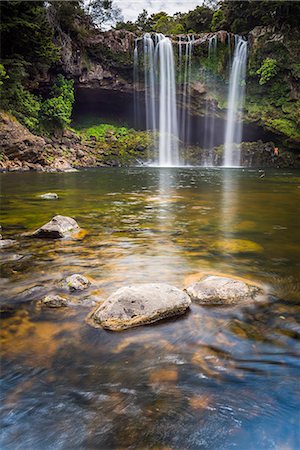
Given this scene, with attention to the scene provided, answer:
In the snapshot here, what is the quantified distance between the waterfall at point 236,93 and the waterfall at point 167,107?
473 centimetres

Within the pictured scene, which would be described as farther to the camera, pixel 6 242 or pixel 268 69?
pixel 268 69

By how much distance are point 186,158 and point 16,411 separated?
97.5 feet

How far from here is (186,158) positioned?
99.9 feet

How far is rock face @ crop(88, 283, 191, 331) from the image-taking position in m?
2.62

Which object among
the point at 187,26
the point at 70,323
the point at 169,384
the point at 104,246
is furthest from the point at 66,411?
the point at 187,26

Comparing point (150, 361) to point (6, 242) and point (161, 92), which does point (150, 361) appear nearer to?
point (6, 242)

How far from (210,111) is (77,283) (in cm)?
2836

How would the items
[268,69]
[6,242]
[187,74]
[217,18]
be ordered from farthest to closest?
1. [217,18]
2. [187,74]
3. [268,69]
4. [6,242]

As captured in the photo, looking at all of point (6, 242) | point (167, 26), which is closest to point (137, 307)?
point (6, 242)

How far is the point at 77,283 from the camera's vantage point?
3285 mm

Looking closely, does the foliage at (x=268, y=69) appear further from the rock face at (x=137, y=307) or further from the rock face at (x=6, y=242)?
the rock face at (x=137, y=307)

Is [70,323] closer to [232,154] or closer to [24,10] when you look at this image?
[24,10]

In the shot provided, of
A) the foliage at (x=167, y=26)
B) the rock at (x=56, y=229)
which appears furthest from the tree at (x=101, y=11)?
the rock at (x=56, y=229)

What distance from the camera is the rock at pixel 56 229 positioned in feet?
17.0
